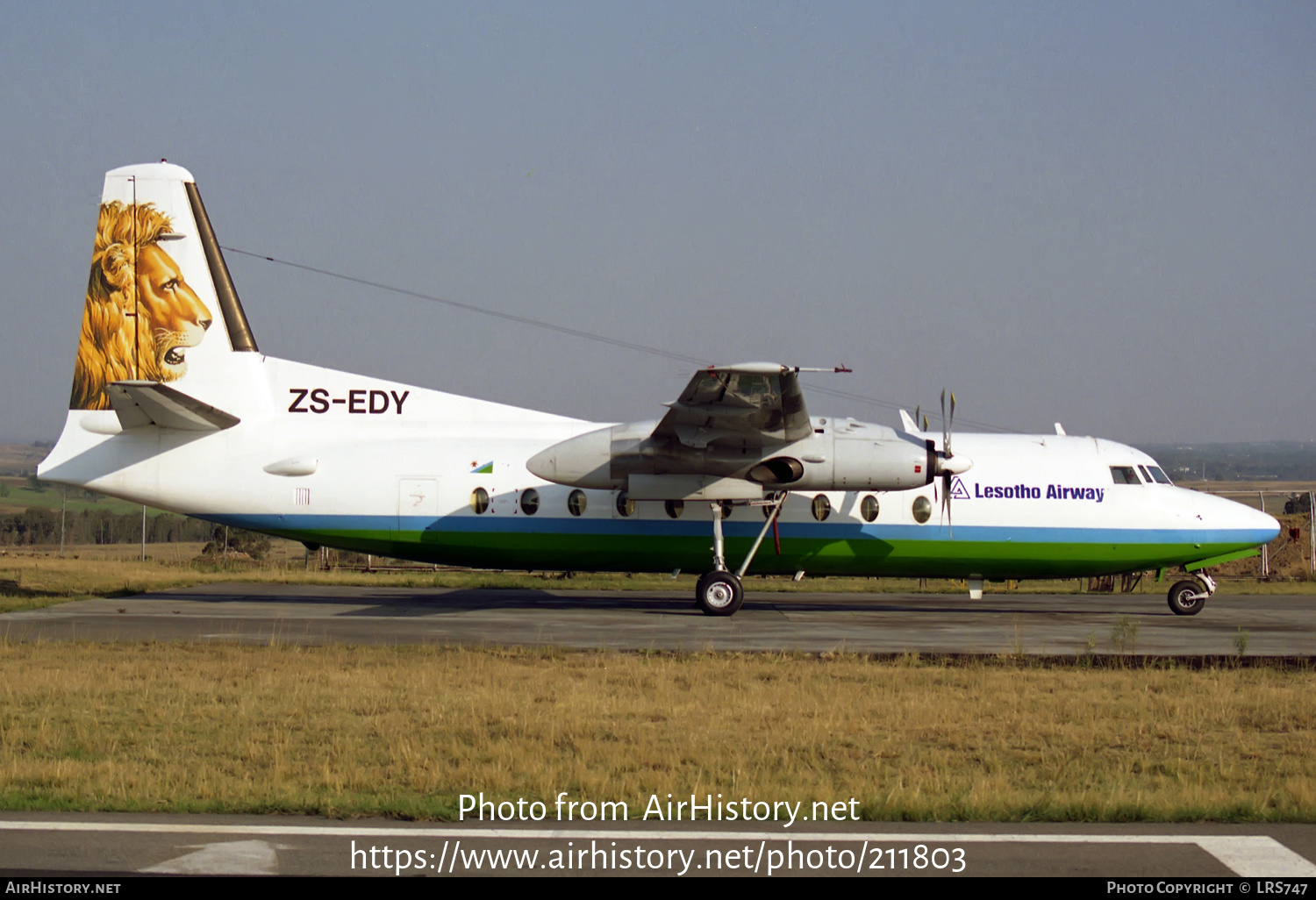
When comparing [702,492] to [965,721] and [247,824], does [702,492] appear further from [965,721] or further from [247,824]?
[247,824]

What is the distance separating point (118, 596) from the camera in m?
22.5

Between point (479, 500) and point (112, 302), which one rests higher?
point (112, 302)

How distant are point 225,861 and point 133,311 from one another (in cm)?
1769

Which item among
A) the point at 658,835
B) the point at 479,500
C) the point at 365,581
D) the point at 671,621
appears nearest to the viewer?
the point at 658,835

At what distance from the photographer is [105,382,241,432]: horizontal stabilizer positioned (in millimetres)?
19172

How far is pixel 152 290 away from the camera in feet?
69.2

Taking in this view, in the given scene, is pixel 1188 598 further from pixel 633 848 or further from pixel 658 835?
pixel 633 848

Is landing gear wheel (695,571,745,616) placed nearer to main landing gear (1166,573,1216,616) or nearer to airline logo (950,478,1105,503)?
airline logo (950,478,1105,503)

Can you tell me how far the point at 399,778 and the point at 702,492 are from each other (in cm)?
1242

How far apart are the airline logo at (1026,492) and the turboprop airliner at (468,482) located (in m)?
0.04

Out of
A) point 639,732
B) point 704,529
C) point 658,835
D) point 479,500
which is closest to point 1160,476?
point 704,529

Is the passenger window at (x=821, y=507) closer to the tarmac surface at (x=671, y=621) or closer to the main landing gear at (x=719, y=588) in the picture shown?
the main landing gear at (x=719, y=588)

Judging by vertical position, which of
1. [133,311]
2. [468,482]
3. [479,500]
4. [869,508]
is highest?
[133,311]
